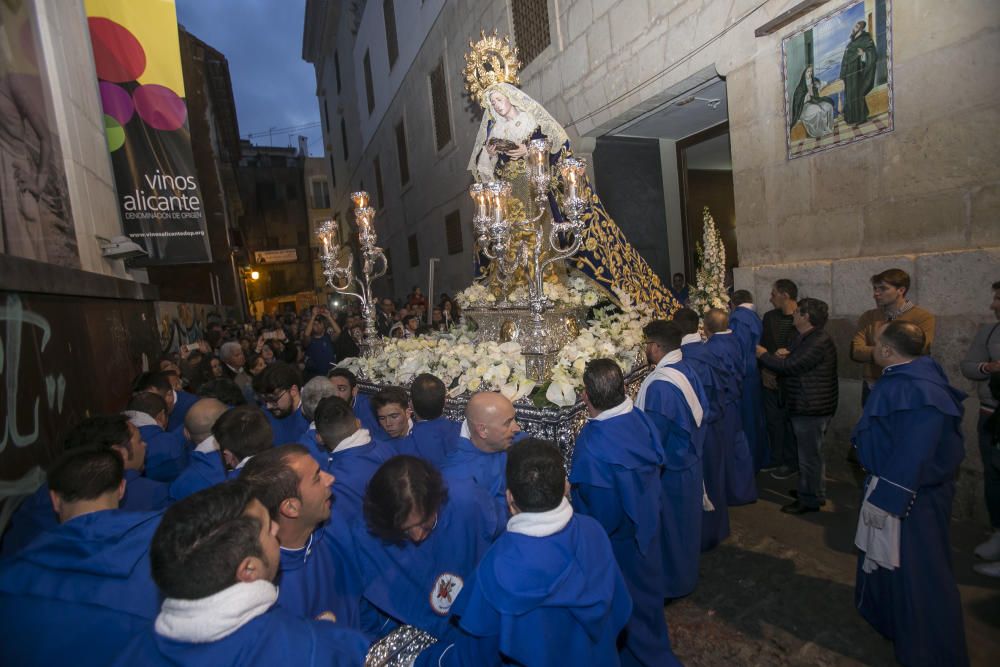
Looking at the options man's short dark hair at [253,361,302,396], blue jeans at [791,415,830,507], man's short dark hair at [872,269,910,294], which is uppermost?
man's short dark hair at [872,269,910,294]

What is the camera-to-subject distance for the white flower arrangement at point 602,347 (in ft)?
11.8

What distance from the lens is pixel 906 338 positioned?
261 cm

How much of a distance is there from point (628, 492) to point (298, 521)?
1.59 metres

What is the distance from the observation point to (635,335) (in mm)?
4758

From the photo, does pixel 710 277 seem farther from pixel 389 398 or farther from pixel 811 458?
pixel 389 398

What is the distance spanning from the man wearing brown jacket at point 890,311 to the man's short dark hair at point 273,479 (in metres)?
4.05

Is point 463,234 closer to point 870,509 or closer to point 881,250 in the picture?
point 881,250

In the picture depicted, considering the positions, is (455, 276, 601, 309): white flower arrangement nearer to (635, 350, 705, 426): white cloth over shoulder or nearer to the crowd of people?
the crowd of people

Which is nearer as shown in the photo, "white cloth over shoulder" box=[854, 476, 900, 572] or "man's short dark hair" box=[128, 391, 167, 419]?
"white cloth over shoulder" box=[854, 476, 900, 572]

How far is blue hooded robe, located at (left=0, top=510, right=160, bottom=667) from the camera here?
1.65m

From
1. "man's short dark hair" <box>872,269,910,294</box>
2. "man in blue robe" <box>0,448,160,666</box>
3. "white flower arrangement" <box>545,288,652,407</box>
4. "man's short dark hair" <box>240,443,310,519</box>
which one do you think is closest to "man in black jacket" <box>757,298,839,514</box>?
"man's short dark hair" <box>872,269,910,294</box>

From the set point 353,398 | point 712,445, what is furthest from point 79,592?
point 712,445

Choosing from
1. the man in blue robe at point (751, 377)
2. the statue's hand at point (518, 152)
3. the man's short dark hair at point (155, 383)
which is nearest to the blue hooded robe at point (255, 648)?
the man's short dark hair at point (155, 383)

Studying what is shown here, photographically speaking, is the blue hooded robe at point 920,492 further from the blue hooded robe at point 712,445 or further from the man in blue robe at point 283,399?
the man in blue robe at point 283,399
